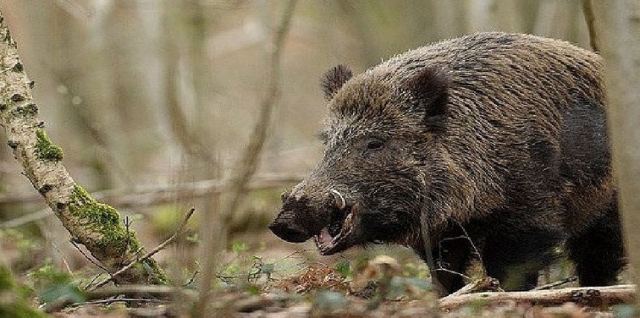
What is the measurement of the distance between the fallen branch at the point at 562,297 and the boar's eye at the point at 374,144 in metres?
1.67

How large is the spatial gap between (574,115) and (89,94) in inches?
627

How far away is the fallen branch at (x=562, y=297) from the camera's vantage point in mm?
5410

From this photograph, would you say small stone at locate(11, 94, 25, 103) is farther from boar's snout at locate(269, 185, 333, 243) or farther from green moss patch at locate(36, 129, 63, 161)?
boar's snout at locate(269, 185, 333, 243)

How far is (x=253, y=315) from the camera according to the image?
495 cm

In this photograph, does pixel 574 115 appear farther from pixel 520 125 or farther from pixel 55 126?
pixel 55 126

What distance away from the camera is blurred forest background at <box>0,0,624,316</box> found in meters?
12.3

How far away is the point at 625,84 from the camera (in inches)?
167

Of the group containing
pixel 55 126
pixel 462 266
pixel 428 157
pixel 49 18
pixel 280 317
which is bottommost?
pixel 280 317

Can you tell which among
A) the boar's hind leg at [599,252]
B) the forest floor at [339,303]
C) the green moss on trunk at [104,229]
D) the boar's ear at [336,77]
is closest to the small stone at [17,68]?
the green moss on trunk at [104,229]

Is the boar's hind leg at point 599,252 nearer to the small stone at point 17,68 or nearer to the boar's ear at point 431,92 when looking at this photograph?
the boar's ear at point 431,92

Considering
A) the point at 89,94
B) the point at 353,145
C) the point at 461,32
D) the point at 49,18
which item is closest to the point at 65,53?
the point at 89,94

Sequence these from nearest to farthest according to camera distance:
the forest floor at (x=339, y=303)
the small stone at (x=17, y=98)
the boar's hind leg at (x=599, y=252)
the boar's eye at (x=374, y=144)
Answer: the forest floor at (x=339, y=303) → the small stone at (x=17, y=98) → the boar's eye at (x=374, y=144) → the boar's hind leg at (x=599, y=252)

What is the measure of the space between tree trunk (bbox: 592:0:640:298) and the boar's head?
241cm

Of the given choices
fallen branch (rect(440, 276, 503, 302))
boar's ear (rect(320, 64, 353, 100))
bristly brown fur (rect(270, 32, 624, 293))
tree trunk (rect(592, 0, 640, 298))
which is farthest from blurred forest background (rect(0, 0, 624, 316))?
tree trunk (rect(592, 0, 640, 298))
